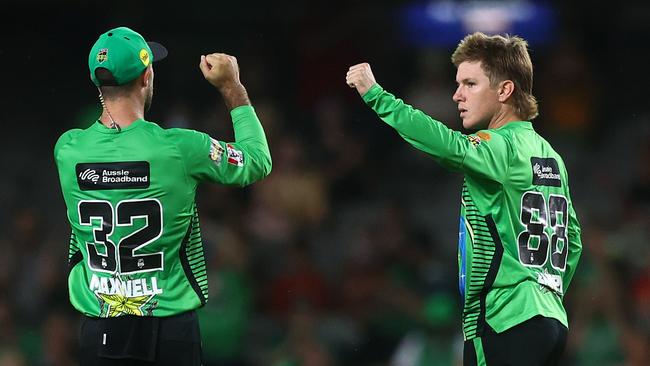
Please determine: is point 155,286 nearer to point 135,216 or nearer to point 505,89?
point 135,216

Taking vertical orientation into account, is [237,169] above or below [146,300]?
above

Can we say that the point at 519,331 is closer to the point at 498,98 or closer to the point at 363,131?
the point at 498,98

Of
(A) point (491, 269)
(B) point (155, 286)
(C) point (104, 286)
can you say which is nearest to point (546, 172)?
(A) point (491, 269)

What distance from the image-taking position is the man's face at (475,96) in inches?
238

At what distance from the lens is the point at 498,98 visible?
606cm

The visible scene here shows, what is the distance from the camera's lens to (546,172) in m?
5.98

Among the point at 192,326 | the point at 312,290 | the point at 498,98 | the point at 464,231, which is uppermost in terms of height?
the point at 498,98

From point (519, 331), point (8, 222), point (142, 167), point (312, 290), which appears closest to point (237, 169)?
point (142, 167)

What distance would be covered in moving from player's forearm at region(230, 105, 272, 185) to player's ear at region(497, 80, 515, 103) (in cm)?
118

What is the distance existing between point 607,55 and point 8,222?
682 cm

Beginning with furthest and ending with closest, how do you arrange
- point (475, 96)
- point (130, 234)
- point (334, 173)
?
1. point (334, 173)
2. point (475, 96)
3. point (130, 234)

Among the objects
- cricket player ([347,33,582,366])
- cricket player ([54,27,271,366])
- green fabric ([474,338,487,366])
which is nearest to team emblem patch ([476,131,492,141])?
cricket player ([347,33,582,366])

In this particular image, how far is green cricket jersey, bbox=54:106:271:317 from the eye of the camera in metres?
5.68

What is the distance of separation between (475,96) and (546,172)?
51cm
